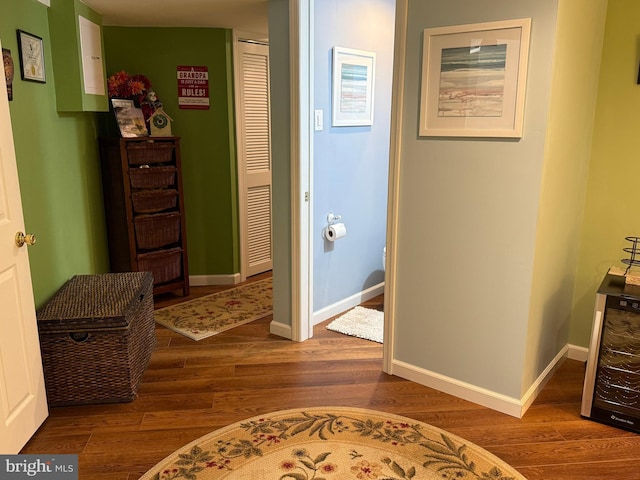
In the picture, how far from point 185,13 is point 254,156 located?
1.42 meters

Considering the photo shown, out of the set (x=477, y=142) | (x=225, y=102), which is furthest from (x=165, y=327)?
(x=477, y=142)

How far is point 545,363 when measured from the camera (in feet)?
9.38

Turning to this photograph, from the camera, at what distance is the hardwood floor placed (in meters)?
2.25

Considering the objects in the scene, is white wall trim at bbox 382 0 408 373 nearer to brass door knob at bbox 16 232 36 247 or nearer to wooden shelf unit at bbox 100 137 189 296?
brass door knob at bbox 16 232 36 247

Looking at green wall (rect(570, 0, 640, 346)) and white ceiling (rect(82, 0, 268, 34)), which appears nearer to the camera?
green wall (rect(570, 0, 640, 346))

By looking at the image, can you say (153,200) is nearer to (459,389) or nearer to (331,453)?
(331,453)

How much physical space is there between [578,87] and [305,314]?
2067mm

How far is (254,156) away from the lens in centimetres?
473

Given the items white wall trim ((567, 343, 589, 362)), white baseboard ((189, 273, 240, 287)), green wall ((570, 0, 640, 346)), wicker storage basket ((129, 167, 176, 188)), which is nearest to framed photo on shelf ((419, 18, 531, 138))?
green wall ((570, 0, 640, 346))

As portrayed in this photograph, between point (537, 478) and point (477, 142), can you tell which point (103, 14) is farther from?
point (537, 478)

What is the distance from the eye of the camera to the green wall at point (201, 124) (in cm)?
420

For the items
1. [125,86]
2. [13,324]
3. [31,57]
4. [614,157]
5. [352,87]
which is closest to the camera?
[13,324]

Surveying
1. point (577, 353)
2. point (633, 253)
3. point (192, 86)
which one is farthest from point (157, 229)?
point (633, 253)

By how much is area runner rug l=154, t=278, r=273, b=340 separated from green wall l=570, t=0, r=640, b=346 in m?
2.28
